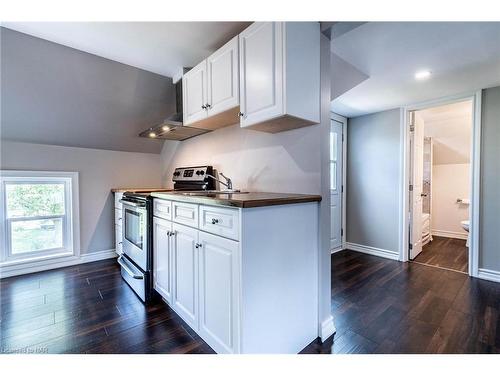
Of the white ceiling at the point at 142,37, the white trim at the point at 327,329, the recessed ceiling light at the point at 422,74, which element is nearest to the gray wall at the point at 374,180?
the recessed ceiling light at the point at 422,74

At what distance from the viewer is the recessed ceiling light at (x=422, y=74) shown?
7.21ft

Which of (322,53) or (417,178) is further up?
(322,53)

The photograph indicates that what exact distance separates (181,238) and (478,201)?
321 centimetres

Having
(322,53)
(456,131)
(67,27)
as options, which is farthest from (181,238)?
(456,131)

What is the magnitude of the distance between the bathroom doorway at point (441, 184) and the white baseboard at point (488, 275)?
18 centimetres

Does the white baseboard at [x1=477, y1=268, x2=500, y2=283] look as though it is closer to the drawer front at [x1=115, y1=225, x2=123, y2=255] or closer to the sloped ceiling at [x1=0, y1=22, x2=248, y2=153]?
the sloped ceiling at [x1=0, y1=22, x2=248, y2=153]

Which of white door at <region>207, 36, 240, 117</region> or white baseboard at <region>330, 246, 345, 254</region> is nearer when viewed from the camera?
white door at <region>207, 36, 240, 117</region>

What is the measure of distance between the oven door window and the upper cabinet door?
42.2 inches

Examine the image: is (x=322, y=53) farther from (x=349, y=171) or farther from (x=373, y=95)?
(x=349, y=171)

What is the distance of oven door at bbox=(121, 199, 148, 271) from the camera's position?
2.18 m

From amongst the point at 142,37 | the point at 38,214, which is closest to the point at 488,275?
the point at 142,37

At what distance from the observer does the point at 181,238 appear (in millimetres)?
1738

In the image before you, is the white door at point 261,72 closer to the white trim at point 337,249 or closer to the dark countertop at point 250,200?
the dark countertop at point 250,200

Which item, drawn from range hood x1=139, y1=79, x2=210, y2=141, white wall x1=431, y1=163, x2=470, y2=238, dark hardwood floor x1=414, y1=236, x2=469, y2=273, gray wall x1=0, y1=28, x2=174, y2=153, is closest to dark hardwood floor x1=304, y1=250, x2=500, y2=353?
dark hardwood floor x1=414, y1=236, x2=469, y2=273
